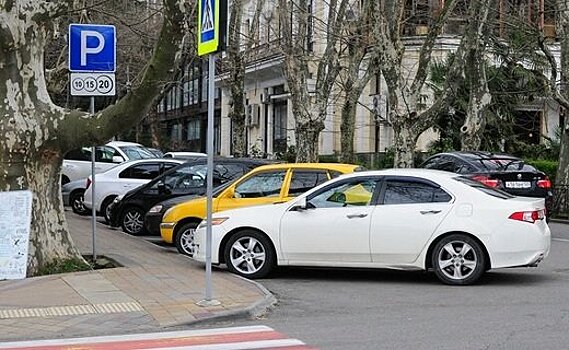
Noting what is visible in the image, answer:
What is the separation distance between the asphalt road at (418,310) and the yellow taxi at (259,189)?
1688 millimetres

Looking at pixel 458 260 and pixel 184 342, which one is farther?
pixel 458 260

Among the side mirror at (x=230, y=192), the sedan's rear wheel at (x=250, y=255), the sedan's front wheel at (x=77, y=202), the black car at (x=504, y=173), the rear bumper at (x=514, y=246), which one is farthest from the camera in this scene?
the sedan's front wheel at (x=77, y=202)

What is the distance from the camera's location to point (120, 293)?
999 centimetres

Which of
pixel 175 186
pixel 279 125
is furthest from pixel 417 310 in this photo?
pixel 279 125

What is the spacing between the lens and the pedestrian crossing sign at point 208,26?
8.98 metres

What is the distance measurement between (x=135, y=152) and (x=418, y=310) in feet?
59.0

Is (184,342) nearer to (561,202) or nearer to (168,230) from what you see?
(168,230)

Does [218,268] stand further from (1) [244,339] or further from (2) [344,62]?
(2) [344,62]

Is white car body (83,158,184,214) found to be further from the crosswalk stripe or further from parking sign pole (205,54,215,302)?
the crosswalk stripe

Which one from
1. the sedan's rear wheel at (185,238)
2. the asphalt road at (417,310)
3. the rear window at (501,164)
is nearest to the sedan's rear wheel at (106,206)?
the sedan's rear wheel at (185,238)

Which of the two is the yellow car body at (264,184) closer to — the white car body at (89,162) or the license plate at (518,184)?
the license plate at (518,184)

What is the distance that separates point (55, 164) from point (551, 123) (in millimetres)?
28918

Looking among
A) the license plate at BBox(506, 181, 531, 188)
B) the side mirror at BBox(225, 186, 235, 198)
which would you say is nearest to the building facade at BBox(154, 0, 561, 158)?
the license plate at BBox(506, 181, 531, 188)

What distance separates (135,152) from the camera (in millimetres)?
25969
